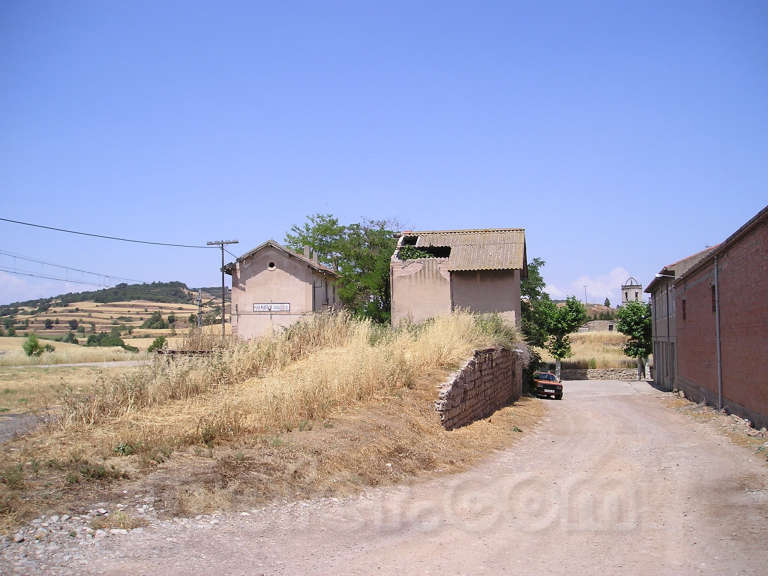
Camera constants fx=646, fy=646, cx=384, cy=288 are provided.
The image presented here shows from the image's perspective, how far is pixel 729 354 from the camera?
19594 millimetres

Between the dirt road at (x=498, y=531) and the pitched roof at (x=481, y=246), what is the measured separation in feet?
69.6

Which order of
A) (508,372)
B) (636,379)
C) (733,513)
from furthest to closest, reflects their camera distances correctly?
(636,379)
(508,372)
(733,513)

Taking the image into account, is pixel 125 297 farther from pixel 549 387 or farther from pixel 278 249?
pixel 549 387

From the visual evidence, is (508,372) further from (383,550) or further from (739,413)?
(383,550)

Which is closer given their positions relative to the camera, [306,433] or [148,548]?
[148,548]

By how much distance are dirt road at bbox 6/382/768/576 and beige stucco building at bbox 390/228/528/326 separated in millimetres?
21024

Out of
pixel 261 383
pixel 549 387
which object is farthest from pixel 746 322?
pixel 549 387

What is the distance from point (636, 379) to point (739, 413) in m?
40.7

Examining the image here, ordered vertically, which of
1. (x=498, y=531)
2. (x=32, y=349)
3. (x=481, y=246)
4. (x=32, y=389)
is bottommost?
(x=498, y=531)

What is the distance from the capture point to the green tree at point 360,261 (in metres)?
39.9

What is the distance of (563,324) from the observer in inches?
2202

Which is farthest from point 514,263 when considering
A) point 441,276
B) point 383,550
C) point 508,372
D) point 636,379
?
point 636,379

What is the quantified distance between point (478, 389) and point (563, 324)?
41349mm

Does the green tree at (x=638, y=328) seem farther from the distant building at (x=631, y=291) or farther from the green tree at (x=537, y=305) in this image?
the distant building at (x=631, y=291)
